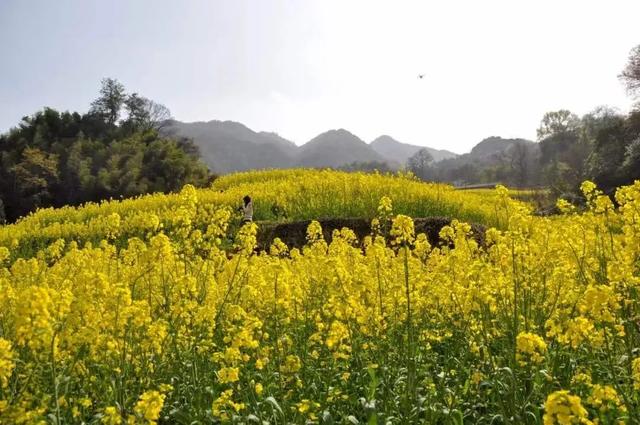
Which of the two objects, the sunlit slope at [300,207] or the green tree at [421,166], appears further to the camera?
the green tree at [421,166]

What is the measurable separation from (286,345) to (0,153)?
42.2 meters

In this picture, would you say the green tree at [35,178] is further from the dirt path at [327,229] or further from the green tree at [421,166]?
the green tree at [421,166]

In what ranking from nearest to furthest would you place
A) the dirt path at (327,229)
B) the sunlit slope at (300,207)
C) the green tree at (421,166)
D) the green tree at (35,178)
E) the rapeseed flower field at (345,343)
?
the rapeseed flower field at (345,343) → the dirt path at (327,229) → the sunlit slope at (300,207) → the green tree at (35,178) → the green tree at (421,166)

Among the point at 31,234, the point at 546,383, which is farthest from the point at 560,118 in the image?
the point at 546,383

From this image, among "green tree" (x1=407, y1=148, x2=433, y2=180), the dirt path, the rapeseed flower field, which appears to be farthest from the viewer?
"green tree" (x1=407, y1=148, x2=433, y2=180)

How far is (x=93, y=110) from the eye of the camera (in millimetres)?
60500

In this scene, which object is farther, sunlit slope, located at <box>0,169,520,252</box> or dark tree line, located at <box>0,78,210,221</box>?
dark tree line, located at <box>0,78,210,221</box>

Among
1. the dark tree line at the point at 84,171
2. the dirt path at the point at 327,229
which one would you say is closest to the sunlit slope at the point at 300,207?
the dirt path at the point at 327,229

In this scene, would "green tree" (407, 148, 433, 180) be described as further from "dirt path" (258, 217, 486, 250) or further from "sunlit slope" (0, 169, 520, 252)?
"dirt path" (258, 217, 486, 250)

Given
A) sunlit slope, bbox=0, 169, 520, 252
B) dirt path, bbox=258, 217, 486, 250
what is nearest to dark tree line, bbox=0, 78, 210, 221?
sunlit slope, bbox=0, 169, 520, 252

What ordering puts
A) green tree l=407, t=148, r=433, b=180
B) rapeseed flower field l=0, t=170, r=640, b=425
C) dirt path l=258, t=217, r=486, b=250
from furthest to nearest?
green tree l=407, t=148, r=433, b=180 → dirt path l=258, t=217, r=486, b=250 → rapeseed flower field l=0, t=170, r=640, b=425

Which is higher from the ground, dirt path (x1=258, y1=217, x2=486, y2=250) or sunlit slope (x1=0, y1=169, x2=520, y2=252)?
sunlit slope (x1=0, y1=169, x2=520, y2=252)

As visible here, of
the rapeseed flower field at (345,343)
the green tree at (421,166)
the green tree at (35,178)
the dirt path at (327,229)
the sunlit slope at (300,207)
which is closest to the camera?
the rapeseed flower field at (345,343)

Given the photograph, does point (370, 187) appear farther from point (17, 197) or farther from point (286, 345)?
point (17, 197)
